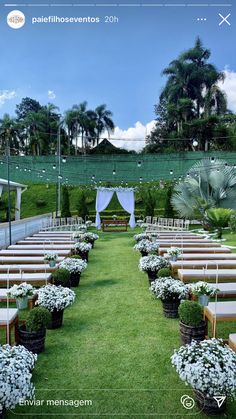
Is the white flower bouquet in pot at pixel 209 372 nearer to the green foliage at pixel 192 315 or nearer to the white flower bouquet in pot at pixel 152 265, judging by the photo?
the green foliage at pixel 192 315

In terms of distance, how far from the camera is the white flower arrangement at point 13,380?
2.47 metres

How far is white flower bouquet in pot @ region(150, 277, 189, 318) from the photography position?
509cm

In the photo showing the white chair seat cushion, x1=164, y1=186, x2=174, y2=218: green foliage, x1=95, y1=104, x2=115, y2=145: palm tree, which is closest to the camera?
the white chair seat cushion

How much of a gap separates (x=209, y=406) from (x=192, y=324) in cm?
125

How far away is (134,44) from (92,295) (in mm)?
4519

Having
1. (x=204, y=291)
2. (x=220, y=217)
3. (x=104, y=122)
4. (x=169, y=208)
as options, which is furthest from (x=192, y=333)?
(x=104, y=122)

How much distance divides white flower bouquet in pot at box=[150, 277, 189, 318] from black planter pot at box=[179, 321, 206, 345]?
1.02 metres

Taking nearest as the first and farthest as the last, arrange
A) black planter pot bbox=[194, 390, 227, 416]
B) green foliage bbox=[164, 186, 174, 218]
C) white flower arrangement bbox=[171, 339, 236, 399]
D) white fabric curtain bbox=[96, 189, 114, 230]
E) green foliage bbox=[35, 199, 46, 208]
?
white flower arrangement bbox=[171, 339, 236, 399] < black planter pot bbox=[194, 390, 227, 416] < white fabric curtain bbox=[96, 189, 114, 230] < green foliage bbox=[164, 186, 174, 218] < green foliage bbox=[35, 199, 46, 208]

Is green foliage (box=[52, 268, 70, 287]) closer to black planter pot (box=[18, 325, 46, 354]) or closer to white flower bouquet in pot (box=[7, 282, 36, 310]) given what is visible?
white flower bouquet in pot (box=[7, 282, 36, 310])

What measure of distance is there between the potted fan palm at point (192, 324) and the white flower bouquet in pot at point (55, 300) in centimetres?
158

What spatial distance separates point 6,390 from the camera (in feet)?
8.09

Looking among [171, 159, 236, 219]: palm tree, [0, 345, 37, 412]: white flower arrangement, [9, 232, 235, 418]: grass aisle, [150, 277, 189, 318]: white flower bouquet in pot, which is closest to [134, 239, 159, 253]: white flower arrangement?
[9, 232, 235, 418]: grass aisle

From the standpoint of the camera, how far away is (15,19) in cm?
325

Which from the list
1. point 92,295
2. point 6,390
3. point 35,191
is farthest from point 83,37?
point 35,191
